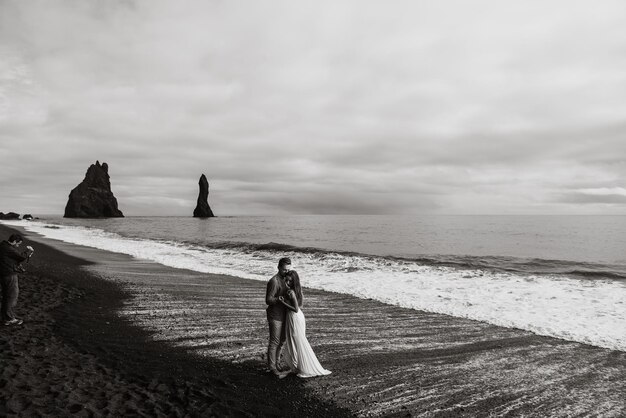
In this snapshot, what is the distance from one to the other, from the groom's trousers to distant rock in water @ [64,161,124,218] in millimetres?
A: 195097

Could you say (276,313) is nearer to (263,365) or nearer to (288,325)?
(288,325)

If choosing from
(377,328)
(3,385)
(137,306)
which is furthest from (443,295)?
(3,385)

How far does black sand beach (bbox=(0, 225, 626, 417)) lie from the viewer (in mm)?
6691

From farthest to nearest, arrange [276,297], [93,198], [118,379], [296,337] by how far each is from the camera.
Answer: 1. [93,198]
2. [296,337]
3. [276,297]
4. [118,379]

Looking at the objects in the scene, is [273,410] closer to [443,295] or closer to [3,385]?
[3,385]

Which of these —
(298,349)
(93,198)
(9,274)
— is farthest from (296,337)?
(93,198)

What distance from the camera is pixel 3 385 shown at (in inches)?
253

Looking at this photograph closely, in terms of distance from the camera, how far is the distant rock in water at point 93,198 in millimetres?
178250

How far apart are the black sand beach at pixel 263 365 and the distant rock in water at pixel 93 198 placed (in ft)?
612

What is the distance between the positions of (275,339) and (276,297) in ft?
2.85

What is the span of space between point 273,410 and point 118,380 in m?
2.86

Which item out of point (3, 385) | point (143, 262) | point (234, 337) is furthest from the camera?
point (143, 262)

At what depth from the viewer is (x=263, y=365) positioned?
8.54 m

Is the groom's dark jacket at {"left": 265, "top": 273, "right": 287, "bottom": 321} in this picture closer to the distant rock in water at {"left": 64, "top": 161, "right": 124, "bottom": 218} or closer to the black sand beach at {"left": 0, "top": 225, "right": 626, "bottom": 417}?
the black sand beach at {"left": 0, "top": 225, "right": 626, "bottom": 417}
